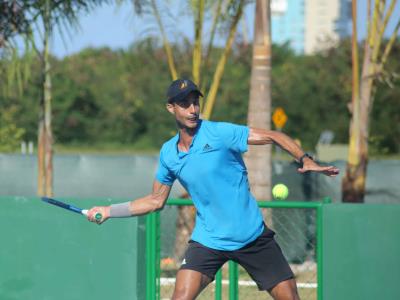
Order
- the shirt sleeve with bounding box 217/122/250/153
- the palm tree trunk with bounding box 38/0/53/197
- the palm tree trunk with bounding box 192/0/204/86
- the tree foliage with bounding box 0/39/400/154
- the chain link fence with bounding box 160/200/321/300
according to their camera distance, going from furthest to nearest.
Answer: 1. the tree foliage with bounding box 0/39/400/154
2. the palm tree trunk with bounding box 38/0/53/197
3. the palm tree trunk with bounding box 192/0/204/86
4. the chain link fence with bounding box 160/200/321/300
5. the shirt sleeve with bounding box 217/122/250/153

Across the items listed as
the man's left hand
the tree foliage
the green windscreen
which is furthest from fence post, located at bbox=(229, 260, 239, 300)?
the tree foliage

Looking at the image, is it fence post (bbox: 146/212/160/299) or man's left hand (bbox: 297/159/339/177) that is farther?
fence post (bbox: 146/212/160/299)

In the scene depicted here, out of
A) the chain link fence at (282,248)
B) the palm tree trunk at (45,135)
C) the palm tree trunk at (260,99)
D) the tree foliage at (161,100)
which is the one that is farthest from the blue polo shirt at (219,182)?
the tree foliage at (161,100)

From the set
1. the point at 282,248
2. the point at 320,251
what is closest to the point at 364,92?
the point at 282,248

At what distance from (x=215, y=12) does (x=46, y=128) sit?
8.52ft

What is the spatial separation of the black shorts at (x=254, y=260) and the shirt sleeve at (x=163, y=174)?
0.41 m

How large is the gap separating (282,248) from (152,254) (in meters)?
1.87

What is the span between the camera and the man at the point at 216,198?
577 centimetres

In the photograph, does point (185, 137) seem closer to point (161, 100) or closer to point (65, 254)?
point (65, 254)

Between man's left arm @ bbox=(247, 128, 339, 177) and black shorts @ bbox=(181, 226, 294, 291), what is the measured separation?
630 mm

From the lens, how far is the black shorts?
19.5 ft

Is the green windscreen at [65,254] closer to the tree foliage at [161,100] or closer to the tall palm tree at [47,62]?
the tall palm tree at [47,62]

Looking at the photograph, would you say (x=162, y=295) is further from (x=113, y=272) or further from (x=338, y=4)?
(x=338, y=4)

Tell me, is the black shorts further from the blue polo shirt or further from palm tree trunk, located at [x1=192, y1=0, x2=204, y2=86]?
palm tree trunk, located at [x1=192, y1=0, x2=204, y2=86]
